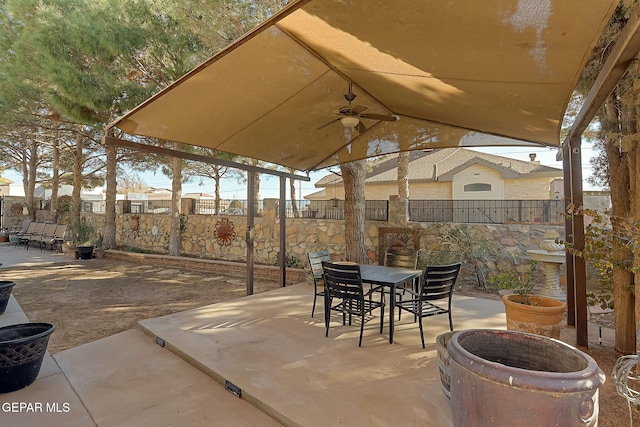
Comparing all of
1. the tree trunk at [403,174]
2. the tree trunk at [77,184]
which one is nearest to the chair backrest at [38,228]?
the tree trunk at [77,184]

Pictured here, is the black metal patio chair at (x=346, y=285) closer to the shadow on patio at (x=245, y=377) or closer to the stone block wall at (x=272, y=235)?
the shadow on patio at (x=245, y=377)

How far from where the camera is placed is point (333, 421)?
6.48 feet

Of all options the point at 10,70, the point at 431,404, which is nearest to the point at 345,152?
the point at 431,404

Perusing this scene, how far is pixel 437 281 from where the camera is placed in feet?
10.1

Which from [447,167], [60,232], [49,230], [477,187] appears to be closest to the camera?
[60,232]

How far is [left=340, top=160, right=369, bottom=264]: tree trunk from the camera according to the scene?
5930mm

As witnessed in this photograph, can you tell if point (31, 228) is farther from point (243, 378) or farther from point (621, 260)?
point (621, 260)

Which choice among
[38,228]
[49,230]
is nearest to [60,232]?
[49,230]

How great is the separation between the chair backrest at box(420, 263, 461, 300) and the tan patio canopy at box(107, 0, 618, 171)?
1581mm

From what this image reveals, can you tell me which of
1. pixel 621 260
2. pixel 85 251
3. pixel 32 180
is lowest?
pixel 85 251

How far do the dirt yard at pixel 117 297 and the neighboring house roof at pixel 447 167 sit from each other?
7.65 metres

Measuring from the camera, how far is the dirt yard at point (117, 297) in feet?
9.62

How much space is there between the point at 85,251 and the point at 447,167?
44.5 ft

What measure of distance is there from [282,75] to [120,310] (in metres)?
4.16
